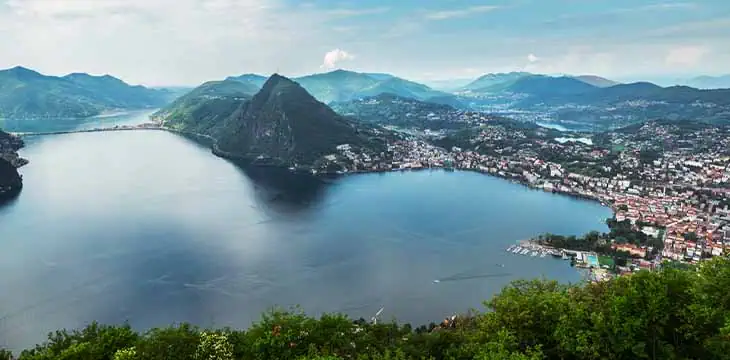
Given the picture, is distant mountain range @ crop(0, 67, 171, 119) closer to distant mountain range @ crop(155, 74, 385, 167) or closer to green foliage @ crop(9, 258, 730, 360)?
distant mountain range @ crop(155, 74, 385, 167)

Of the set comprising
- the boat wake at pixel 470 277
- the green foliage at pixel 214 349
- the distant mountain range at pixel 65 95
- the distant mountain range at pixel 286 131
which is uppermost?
the distant mountain range at pixel 65 95

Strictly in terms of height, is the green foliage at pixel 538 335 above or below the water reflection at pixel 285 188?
above

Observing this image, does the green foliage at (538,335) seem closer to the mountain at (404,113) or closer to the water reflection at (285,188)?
the water reflection at (285,188)

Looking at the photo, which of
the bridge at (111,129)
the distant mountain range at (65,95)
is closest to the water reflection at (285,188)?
the bridge at (111,129)

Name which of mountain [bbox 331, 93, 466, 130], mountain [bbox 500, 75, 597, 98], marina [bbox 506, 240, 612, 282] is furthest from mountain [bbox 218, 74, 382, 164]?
mountain [bbox 500, 75, 597, 98]

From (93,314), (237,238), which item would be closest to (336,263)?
(237,238)

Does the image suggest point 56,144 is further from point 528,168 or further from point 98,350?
point 98,350
